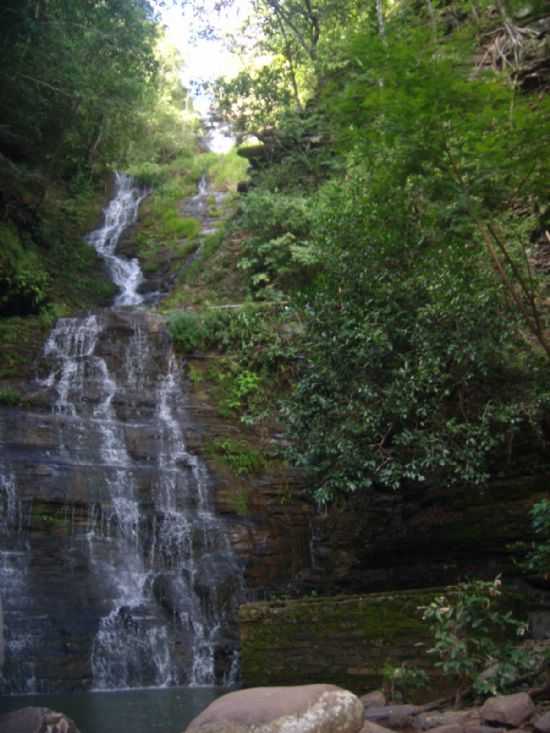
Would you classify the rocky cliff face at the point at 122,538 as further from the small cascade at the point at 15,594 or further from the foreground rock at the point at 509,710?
the foreground rock at the point at 509,710

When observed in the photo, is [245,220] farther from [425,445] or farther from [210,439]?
[425,445]

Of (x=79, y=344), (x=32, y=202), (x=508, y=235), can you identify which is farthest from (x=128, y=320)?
(x=508, y=235)

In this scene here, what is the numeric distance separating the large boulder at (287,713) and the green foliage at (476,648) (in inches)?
64.9

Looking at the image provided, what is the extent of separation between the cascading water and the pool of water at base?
56 cm

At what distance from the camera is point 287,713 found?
18.8 ft

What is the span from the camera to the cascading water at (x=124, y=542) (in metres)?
12.2

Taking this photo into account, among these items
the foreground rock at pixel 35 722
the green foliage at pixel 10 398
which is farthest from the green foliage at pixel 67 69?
the foreground rock at pixel 35 722

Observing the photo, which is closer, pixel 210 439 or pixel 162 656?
pixel 162 656

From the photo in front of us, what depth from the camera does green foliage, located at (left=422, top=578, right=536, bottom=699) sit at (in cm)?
726

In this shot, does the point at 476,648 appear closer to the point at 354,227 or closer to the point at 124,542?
the point at 354,227

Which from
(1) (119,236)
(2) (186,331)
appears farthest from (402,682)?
(1) (119,236)

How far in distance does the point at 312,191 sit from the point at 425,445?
535 inches

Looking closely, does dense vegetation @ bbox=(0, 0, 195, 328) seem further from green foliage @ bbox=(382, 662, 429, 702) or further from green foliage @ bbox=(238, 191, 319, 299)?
green foliage @ bbox=(382, 662, 429, 702)

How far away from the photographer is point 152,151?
1230 inches
